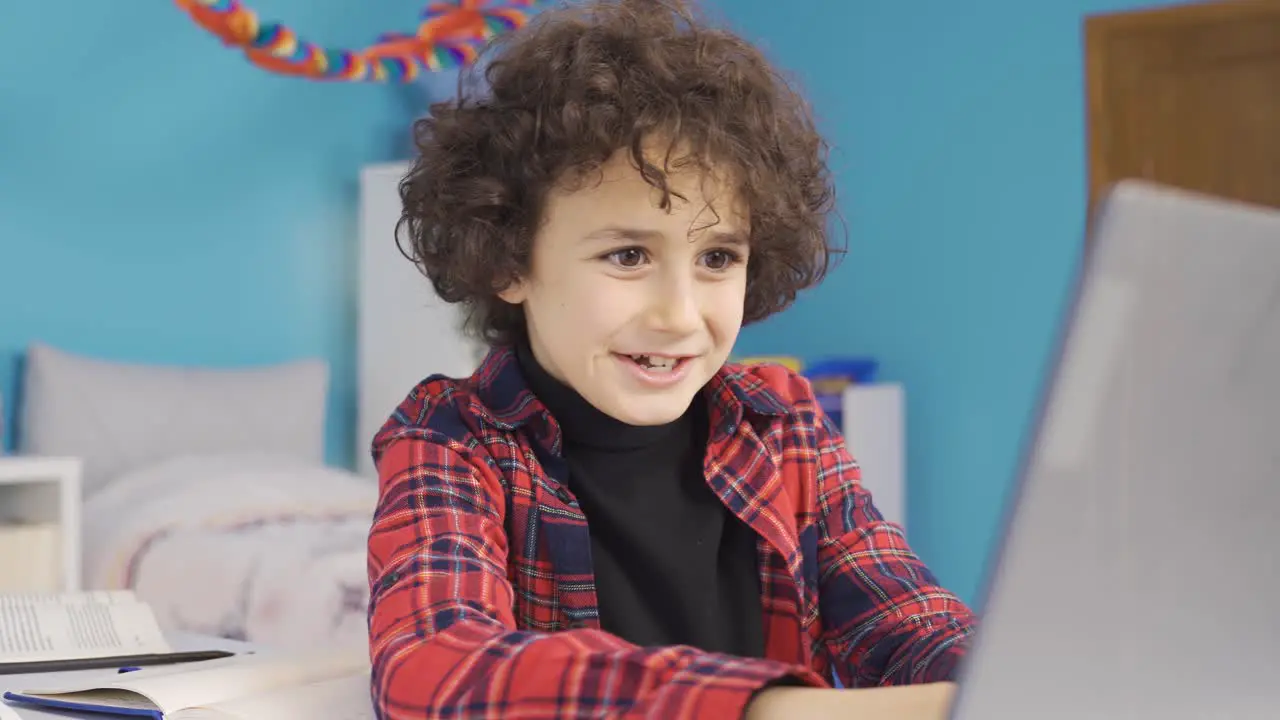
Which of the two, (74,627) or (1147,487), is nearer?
(1147,487)

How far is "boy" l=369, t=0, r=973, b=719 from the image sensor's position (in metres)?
0.98

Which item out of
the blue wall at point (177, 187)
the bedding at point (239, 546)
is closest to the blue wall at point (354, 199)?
the blue wall at point (177, 187)

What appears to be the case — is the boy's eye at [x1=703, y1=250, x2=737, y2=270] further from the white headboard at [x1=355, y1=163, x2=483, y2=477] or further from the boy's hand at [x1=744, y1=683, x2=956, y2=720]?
the white headboard at [x1=355, y1=163, x2=483, y2=477]

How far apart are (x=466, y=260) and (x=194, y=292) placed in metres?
2.66

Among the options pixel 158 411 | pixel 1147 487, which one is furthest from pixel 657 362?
pixel 158 411

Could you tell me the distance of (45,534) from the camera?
2.60 metres

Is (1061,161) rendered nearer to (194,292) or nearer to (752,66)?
(194,292)

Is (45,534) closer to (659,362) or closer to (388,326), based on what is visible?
(388,326)

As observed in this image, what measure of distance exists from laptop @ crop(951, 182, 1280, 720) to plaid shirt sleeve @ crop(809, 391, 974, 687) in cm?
45

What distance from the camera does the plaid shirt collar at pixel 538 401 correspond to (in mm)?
1031

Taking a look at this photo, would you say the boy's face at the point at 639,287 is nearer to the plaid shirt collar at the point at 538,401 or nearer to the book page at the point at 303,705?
the plaid shirt collar at the point at 538,401

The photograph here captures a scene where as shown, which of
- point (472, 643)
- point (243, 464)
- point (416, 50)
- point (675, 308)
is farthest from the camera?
point (416, 50)

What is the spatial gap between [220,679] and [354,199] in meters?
3.22

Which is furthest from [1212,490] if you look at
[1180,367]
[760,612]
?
[760,612]
